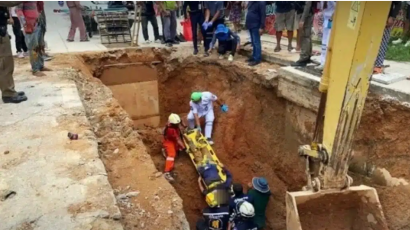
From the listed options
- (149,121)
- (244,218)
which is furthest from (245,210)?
(149,121)

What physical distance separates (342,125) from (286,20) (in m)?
5.67

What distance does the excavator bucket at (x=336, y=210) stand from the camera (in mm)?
3564

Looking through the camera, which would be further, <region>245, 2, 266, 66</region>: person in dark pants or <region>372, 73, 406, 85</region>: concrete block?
<region>245, 2, 266, 66</region>: person in dark pants

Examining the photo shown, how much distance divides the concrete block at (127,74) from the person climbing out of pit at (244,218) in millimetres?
5530

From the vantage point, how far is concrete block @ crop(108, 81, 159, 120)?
31.9 feet

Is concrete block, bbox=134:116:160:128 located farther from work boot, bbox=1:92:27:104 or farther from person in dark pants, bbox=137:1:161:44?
work boot, bbox=1:92:27:104

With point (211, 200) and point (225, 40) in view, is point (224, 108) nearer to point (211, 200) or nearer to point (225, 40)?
point (225, 40)

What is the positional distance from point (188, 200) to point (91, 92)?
9.02 ft

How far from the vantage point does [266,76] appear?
24.5 feet

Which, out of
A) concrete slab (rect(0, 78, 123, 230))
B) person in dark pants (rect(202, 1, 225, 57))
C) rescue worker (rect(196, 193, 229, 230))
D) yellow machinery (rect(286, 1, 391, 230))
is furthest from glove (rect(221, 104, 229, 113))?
yellow machinery (rect(286, 1, 391, 230))

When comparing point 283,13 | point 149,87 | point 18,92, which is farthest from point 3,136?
point 283,13

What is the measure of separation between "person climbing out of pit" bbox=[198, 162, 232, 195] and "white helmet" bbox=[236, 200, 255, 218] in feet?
3.21

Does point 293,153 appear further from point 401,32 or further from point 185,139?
point 401,32

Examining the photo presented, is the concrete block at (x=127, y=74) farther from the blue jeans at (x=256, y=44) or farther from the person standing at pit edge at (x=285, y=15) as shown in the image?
the person standing at pit edge at (x=285, y=15)
